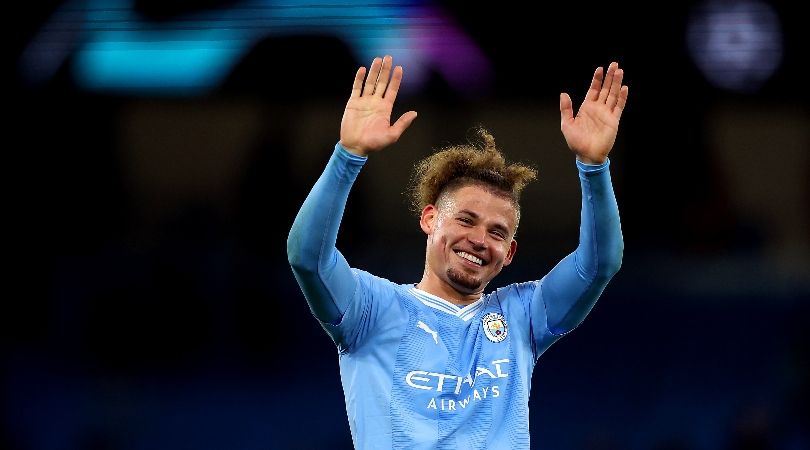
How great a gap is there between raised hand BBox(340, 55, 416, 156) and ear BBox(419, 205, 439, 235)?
0.50 m

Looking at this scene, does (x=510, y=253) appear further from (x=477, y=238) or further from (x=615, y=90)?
(x=615, y=90)

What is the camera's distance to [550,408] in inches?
260

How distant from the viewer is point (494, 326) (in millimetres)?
3422

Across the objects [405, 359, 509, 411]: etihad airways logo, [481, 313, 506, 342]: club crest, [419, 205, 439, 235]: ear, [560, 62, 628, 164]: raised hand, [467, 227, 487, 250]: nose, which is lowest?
[405, 359, 509, 411]: etihad airways logo

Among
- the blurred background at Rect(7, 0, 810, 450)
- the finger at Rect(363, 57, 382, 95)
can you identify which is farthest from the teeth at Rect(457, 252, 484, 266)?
the blurred background at Rect(7, 0, 810, 450)

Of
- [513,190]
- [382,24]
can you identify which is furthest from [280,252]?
[513,190]

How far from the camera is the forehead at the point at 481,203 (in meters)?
3.43

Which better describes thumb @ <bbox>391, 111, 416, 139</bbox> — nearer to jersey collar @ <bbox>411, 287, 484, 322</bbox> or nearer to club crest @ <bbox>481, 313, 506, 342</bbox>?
jersey collar @ <bbox>411, 287, 484, 322</bbox>

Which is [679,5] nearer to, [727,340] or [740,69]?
[740,69]

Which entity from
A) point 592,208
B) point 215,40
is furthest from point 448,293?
point 215,40

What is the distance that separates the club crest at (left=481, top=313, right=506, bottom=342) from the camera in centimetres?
339

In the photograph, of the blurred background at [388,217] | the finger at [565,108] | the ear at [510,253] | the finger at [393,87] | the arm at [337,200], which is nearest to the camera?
the arm at [337,200]

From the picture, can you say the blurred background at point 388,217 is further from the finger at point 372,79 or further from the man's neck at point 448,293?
the finger at point 372,79

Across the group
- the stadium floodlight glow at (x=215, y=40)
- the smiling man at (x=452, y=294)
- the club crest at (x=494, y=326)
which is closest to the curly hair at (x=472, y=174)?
the smiling man at (x=452, y=294)
